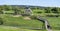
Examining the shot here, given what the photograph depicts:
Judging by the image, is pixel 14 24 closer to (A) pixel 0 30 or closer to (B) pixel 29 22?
(B) pixel 29 22

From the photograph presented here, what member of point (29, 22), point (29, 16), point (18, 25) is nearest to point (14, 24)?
point (18, 25)

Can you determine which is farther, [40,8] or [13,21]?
[40,8]

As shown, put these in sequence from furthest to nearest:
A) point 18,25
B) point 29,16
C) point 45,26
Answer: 1. point 29,16
2. point 18,25
3. point 45,26

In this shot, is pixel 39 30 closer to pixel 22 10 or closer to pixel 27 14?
pixel 27 14

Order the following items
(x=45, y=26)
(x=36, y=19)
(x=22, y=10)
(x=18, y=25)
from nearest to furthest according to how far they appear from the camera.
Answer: (x=45, y=26) < (x=18, y=25) < (x=36, y=19) < (x=22, y=10)

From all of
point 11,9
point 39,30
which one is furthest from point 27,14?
point 39,30

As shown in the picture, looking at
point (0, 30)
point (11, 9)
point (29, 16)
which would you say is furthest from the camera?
point (11, 9)

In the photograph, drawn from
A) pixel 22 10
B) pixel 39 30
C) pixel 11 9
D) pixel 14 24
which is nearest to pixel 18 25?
pixel 14 24

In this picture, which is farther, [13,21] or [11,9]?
[11,9]

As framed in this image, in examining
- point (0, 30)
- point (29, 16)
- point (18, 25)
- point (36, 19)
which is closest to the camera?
point (0, 30)
